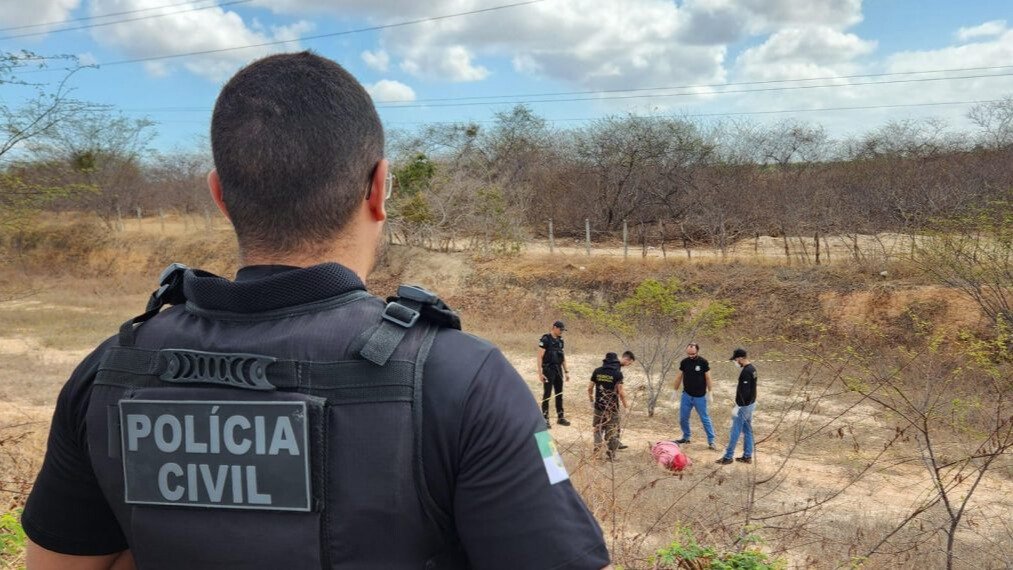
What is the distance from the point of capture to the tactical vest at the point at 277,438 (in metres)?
0.91

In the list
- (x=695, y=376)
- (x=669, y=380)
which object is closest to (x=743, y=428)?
(x=695, y=376)

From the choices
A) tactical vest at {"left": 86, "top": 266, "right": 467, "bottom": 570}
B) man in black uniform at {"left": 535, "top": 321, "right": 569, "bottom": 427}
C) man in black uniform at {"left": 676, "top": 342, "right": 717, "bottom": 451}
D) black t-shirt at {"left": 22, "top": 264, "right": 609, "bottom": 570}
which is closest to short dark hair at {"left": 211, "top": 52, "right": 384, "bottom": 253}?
tactical vest at {"left": 86, "top": 266, "right": 467, "bottom": 570}

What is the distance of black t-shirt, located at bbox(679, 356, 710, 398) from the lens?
1003 centimetres

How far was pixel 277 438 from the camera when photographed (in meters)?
0.97

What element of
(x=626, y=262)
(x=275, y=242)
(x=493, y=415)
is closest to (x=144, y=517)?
(x=275, y=242)

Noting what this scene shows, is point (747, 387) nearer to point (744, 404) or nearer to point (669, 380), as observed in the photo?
point (744, 404)

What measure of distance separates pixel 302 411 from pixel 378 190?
A: 14.8 inches

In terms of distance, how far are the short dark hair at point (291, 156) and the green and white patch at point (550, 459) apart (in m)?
0.45

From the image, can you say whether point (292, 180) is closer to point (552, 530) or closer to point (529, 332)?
point (552, 530)

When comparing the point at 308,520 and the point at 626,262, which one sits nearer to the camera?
the point at 308,520

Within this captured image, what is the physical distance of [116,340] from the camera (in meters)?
1.11

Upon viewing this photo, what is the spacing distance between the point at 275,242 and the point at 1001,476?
461 inches

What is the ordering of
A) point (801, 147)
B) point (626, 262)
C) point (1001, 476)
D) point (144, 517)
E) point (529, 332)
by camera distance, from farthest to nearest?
1. point (801, 147)
2. point (626, 262)
3. point (529, 332)
4. point (1001, 476)
5. point (144, 517)

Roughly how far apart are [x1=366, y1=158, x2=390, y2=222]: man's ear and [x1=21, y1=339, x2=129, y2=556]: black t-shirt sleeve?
496mm
